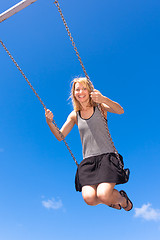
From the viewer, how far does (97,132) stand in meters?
4.37

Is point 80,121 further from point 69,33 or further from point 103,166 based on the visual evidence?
point 69,33

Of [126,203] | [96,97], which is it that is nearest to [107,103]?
[96,97]

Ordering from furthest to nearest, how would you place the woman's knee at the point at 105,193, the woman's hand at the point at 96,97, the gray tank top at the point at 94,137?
the gray tank top at the point at 94,137
the woman's hand at the point at 96,97
the woman's knee at the point at 105,193

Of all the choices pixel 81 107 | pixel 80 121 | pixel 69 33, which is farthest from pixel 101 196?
pixel 69 33

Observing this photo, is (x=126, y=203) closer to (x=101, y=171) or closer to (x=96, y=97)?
(x=101, y=171)

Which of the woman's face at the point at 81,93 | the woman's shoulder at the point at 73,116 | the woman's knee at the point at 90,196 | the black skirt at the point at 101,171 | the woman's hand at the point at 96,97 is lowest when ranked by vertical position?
the woman's knee at the point at 90,196

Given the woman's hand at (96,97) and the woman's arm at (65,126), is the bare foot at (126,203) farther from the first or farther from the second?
the woman's hand at (96,97)

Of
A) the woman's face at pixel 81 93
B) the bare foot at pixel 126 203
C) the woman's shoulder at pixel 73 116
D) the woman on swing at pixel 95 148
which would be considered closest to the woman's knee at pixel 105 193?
the woman on swing at pixel 95 148

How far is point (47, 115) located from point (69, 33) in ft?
4.25

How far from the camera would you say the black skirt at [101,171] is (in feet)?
13.4

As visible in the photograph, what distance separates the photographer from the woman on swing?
4.05m

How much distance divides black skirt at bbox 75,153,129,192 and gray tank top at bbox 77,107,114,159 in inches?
3.6

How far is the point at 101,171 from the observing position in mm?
4125

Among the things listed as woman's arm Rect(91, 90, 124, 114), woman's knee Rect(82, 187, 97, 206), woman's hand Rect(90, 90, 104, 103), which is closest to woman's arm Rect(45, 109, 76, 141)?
woman's arm Rect(91, 90, 124, 114)
